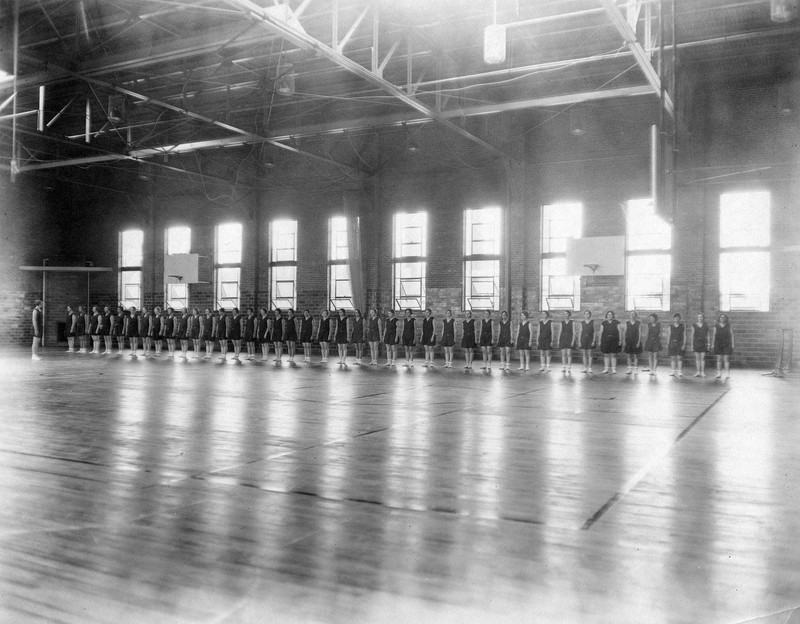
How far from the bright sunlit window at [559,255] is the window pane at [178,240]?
33.7 ft

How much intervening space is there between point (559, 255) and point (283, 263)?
23.8 ft

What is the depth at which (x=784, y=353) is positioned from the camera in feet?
44.3

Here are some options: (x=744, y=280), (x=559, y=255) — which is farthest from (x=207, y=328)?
(x=744, y=280)

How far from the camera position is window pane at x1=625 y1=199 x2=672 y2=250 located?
14.6 metres

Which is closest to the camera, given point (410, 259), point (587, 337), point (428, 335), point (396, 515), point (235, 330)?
point (396, 515)

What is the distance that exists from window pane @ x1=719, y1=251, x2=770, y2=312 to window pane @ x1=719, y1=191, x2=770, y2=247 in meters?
0.26

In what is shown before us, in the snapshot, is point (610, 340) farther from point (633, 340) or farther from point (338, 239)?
point (338, 239)

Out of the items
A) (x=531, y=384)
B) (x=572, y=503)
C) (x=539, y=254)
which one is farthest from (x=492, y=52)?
(x=539, y=254)

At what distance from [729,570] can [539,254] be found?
1307 cm

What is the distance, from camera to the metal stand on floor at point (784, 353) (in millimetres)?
12266

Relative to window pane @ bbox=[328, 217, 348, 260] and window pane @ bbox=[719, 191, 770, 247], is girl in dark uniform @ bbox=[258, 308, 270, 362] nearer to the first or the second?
window pane @ bbox=[328, 217, 348, 260]

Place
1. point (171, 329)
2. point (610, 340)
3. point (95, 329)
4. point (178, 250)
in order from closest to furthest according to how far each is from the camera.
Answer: point (610, 340) < point (171, 329) < point (95, 329) < point (178, 250)

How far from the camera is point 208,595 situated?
7.88ft

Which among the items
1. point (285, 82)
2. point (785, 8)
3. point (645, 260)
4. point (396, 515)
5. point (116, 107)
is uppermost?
point (285, 82)
